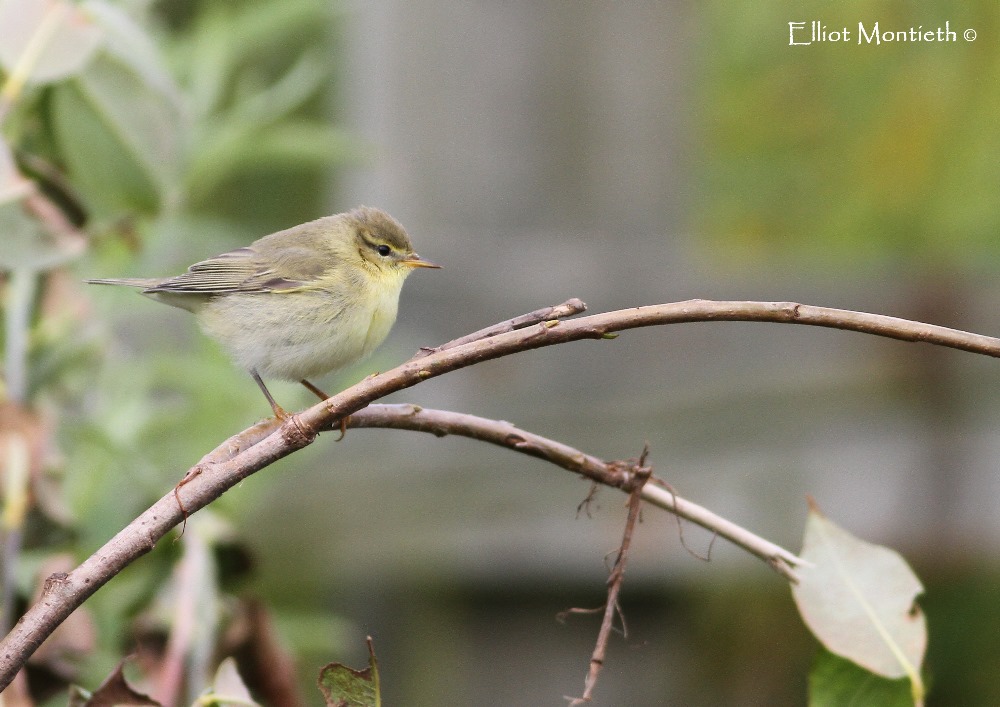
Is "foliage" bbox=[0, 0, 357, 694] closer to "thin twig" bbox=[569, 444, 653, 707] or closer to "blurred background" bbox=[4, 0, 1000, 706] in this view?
"thin twig" bbox=[569, 444, 653, 707]

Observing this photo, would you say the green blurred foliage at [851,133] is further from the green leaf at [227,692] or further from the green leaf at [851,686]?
the green leaf at [227,692]

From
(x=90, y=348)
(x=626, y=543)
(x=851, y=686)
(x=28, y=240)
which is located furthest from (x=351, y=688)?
(x=90, y=348)

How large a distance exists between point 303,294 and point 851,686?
1323 millimetres

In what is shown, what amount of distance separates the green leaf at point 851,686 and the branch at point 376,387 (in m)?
0.39

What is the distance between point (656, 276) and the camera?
9.99 feet

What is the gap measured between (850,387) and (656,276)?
2.09 feet

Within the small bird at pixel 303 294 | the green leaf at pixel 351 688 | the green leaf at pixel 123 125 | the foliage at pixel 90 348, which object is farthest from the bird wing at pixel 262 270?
the green leaf at pixel 351 688

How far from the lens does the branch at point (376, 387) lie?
2.48ft

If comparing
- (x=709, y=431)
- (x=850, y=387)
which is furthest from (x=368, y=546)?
(x=850, y=387)

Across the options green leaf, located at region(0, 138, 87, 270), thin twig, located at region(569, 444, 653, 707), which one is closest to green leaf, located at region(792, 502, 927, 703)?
thin twig, located at region(569, 444, 653, 707)

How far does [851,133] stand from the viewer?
6289 mm

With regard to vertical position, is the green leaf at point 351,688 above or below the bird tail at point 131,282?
below

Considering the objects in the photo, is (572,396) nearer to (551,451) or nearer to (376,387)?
(551,451)

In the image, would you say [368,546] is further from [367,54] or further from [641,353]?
[367,54]
